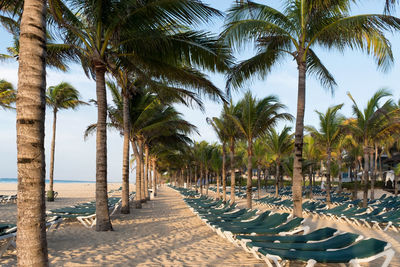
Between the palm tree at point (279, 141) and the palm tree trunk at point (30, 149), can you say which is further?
the palm tree at point (279, 141)

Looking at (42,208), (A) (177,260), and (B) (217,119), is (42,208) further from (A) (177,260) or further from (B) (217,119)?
(B) (217,119)

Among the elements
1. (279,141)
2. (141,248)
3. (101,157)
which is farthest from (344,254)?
(279,141)

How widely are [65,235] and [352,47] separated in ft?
29.8

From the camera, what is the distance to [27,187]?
2.79 meters

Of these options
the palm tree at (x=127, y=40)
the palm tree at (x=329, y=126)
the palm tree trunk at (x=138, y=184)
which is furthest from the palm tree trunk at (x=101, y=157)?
the palm tree at (x=329, y=126)

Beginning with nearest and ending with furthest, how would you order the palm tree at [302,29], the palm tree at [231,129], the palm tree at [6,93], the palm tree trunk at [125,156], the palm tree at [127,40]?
the palm tree at [127,40], the palm tree at [302,29], the palm tree trunk at [125,156], the palm tree at [231,129], the palm tree at [6,93]

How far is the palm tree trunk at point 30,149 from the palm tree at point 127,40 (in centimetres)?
380

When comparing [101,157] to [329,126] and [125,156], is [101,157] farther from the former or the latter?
[329,126]

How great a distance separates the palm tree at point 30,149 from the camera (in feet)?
9.12

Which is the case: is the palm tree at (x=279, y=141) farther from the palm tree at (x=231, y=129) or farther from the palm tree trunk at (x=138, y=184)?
the palm tree trunk at (x=138, y=184)

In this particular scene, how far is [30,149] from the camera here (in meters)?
2.81

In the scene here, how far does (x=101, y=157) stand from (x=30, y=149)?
197 inches

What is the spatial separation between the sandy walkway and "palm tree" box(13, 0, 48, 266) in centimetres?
232

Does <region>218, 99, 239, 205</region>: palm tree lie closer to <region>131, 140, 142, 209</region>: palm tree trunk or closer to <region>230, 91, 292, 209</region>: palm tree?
<region>230, 91, 292, 209</region>: palm tree
